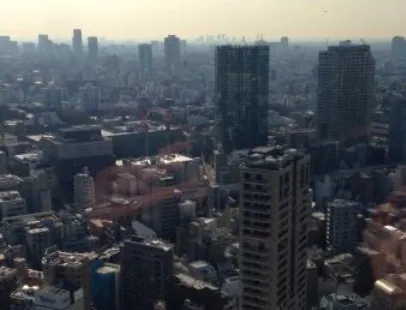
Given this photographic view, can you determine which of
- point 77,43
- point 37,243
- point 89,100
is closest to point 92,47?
point 77,43

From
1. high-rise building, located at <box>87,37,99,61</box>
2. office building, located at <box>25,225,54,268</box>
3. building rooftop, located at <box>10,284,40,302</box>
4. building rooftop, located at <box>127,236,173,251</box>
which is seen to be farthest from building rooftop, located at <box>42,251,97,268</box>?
high-rise building, located at <box>87,37,99,61</box>

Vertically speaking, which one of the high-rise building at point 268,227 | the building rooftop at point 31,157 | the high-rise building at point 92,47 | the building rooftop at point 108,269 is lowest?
the building rooftop at point 108,269

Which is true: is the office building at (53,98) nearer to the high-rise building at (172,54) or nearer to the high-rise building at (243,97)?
the high-rise building at (243,97)

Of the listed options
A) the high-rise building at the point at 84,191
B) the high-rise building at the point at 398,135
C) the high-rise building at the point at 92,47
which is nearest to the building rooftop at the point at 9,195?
the high-rise building at the point at 84,191

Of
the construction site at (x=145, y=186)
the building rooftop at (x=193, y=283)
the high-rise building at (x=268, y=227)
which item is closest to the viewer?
the high-rise building at (x=268, y=227)

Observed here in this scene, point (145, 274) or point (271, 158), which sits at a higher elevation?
point (271, 158)

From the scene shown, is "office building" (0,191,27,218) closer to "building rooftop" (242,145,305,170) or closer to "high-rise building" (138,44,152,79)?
"building rooftop" (242,145,305,170)

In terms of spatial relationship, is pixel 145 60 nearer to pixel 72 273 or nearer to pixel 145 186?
pixel 145 186
